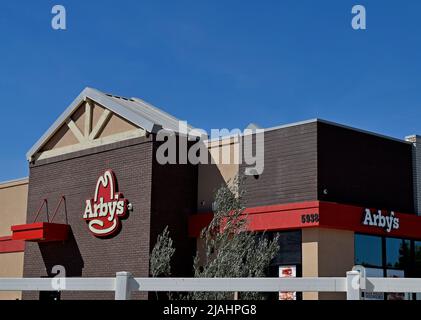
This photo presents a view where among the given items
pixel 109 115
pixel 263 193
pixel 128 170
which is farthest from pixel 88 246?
pixel 263 193

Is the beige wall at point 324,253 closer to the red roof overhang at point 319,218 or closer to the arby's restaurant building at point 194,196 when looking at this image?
the arby's restaurant building at point 194,196

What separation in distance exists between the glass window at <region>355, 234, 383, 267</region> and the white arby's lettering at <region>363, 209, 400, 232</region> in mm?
444

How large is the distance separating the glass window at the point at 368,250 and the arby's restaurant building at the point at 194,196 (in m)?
0.05

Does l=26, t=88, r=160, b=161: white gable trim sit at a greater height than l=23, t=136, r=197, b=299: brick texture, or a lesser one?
greater

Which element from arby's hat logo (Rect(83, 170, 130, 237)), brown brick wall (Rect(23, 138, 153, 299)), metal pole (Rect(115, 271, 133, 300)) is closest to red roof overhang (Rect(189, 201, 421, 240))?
brown brick wall (Rect(23, 138, 153, 299))

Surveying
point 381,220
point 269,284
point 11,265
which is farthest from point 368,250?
point 11,265

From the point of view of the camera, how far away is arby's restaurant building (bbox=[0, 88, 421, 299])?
20.1 metres

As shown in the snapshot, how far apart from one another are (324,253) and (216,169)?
206 inches

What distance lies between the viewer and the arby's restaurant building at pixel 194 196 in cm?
2012

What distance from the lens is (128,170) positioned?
23297 mm

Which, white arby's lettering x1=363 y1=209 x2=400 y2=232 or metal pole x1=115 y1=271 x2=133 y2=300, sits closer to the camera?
metal pole x1=115 y1=271 x2=133 y2=300

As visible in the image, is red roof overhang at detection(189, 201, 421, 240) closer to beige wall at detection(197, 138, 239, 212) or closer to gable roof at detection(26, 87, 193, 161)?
beige wall at detection(197, 138, 239, 212)
